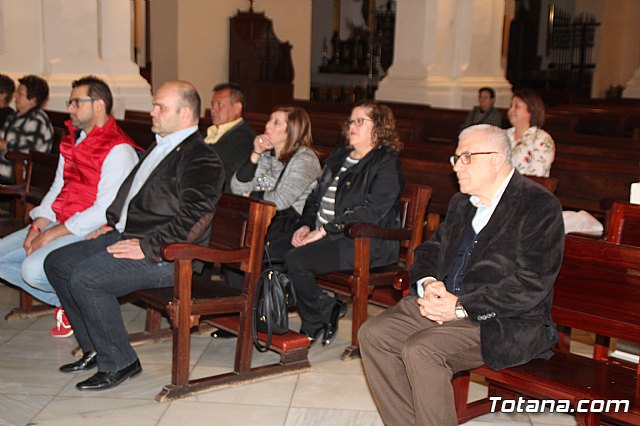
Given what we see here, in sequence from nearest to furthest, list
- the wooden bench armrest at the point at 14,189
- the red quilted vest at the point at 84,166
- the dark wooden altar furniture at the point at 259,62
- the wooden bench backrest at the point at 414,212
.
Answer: the red quilted vest at the point at 84,166 < the wooden bench backrest at the point at 414,212 < the wooden bench armrest at the point at 14,189 < the dark wooden altar furniture at the point at 259,62

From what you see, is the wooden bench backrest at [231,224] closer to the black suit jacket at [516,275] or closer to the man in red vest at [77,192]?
the man in red vest at [77,192]

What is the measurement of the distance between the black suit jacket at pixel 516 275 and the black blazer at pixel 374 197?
123 cm

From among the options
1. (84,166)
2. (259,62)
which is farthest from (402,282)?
(259,62)

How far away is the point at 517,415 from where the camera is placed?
12.6ft

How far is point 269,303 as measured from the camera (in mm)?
4102

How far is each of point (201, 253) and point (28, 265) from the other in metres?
1.05

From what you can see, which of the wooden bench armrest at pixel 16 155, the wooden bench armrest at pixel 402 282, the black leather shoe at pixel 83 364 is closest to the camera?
the wooden bench armrest at pixel 402 282

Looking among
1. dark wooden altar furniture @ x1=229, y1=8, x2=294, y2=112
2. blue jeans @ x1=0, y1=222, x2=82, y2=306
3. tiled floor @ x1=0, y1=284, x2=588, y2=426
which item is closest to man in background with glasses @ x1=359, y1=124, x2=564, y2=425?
tiled floor @ x1=0, y1=284, x2=588, y2=426

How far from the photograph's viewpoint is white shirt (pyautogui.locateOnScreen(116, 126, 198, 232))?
4.19 meters

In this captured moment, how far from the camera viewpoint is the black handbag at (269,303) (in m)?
4.10

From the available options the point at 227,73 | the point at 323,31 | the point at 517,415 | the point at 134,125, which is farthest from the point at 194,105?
the point at 323,31

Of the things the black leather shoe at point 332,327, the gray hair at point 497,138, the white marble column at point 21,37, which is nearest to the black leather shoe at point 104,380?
the black leather shoe at point 332,327

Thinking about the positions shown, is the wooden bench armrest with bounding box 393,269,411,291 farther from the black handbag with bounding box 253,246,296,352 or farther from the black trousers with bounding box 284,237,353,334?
the black trousers with bounding box 284,237,353,334

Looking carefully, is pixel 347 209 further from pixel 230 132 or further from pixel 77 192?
pixel 77 192
